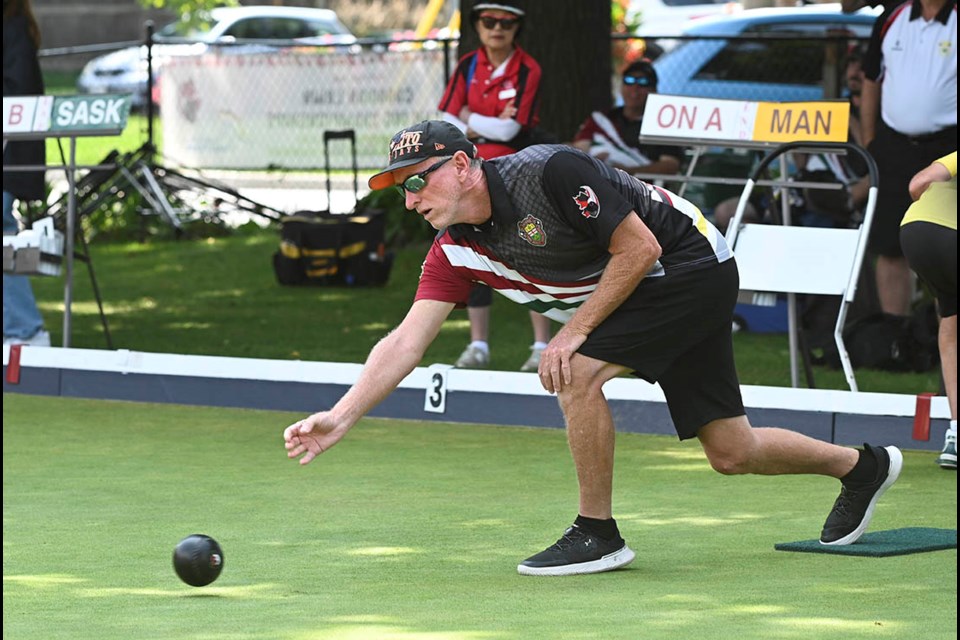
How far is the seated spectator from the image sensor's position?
11.0 meters

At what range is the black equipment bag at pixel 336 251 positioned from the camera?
543 inches

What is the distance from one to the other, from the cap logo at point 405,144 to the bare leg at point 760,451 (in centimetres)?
120

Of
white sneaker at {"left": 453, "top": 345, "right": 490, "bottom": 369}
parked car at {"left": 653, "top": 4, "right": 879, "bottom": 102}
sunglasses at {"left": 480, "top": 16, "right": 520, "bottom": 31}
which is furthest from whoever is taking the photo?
parked car at {"left": 653, "top": 4, "right": 879, "bottom": 102}

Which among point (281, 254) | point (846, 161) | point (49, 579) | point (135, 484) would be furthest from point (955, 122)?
point (281, 254)

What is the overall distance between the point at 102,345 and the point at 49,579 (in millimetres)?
5858

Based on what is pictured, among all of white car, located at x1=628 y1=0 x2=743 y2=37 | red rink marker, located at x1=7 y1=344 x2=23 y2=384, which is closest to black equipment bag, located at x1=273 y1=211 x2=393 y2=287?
red rink marker, located at x1=7 y1=344 x2=23 y2=384

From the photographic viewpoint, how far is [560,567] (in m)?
5.54

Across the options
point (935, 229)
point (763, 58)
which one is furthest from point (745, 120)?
point (763, 58)

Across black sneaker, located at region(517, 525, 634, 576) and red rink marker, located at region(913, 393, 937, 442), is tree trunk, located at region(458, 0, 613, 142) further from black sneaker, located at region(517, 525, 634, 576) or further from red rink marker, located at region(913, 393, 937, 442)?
black sneaker, located at region(517, 525, 634, 576)

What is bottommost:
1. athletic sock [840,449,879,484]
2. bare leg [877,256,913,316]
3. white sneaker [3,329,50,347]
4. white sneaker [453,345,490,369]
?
white sneaker [3,329,50,347]

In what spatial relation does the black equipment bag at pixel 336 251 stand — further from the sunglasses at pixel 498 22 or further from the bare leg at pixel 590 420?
the bare leg at pixel 590 420

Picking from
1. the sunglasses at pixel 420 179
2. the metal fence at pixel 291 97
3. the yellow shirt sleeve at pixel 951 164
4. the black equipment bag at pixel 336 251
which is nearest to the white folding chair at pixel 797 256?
the yellow shirt sleeve at pixel 951 164

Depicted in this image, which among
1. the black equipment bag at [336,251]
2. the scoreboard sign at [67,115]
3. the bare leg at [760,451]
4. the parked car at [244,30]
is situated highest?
the bare leg at [760,451]

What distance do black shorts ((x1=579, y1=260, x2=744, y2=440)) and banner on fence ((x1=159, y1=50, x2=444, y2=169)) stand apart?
36.5 feet
